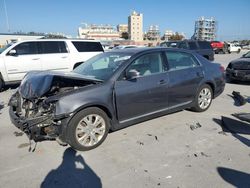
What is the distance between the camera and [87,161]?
133 inches

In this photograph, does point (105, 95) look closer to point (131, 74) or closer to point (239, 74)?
point (131, 74)

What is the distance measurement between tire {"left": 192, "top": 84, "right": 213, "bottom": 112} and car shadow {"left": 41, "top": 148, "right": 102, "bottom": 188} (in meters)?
3.18

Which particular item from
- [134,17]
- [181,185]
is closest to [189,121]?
[181,185]

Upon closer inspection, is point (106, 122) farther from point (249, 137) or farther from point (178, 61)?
point (249, 137)

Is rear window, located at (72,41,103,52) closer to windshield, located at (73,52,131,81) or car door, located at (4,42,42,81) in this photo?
car door, located at (4,42,42,81)

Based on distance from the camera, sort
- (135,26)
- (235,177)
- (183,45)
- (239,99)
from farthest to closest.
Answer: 1. (135,26)
2. (183,45)
3. (239,99)
4. (235,177)

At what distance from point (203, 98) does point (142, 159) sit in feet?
9.24

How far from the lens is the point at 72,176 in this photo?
3.01 meters

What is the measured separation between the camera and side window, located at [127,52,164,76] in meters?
4.28

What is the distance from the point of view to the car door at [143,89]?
3949 mm

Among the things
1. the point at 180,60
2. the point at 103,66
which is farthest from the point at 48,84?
the point at 180,60

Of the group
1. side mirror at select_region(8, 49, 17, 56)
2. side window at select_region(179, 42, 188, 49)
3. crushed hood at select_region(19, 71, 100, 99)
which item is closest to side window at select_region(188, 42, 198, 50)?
side window at select_region(179, 42, 188, 49)

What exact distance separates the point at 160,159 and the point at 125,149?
2.09 feet

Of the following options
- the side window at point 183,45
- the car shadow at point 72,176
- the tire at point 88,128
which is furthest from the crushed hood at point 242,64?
the car shadow at point 72,176
